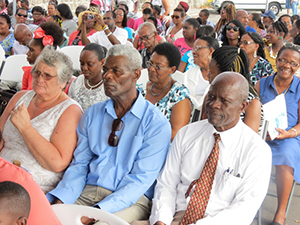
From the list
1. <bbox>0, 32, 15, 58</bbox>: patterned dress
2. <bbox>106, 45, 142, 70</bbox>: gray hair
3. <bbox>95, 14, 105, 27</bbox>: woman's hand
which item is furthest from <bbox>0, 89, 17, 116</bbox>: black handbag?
<bbox>95, 14, 105, 27</bbox>: woman's hand

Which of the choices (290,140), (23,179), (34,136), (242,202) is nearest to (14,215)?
(23,179)

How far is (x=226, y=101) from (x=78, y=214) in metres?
1.01

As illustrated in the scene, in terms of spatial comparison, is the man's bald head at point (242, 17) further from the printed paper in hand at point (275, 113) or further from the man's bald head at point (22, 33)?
the printed paper in hand at point (275, 113)

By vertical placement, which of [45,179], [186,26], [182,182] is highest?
[186,26]

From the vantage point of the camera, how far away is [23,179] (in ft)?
5.77

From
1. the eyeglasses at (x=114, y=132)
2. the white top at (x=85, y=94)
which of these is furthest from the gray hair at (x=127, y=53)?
the white top at (x=85, y=94)

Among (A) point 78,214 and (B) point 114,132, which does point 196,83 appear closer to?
(B) point 114,132

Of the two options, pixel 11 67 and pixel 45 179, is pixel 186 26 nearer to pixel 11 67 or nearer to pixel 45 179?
pixel 11 67

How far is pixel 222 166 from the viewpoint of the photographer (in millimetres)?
2146

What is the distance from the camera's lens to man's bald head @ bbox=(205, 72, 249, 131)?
217cm

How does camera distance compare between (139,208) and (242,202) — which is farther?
(139,208)

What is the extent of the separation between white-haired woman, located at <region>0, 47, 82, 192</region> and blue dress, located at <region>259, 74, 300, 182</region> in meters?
1.80

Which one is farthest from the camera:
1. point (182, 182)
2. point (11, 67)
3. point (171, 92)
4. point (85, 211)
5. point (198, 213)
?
point (11, 67)

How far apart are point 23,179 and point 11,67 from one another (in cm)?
318
